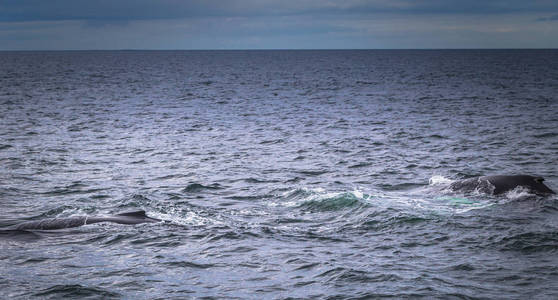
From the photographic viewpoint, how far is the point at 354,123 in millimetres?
49312

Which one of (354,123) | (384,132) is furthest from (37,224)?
(354,123)

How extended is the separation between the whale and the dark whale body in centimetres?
1080

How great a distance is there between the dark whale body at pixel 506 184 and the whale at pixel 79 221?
10797 millimetres

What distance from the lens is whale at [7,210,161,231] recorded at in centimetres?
1844

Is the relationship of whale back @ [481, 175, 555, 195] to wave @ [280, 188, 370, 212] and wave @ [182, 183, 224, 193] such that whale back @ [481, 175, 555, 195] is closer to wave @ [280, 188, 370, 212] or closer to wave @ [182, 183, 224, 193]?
wave @ [280, 188, 370, 212]

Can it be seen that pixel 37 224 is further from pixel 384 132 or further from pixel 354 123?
pixel 354 123

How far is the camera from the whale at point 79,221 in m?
18.4

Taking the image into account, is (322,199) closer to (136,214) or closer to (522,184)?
(136,214)

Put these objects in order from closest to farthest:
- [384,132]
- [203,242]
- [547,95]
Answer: [203,242]
[384,132]
[547,95]

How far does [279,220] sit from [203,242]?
10.3ft

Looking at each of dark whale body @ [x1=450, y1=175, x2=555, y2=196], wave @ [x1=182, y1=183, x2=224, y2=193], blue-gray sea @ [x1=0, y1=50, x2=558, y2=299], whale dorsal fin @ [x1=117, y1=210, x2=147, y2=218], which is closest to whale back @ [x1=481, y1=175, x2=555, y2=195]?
dark whale body @ [x1=450, y1=175, x2=555, y2=196]

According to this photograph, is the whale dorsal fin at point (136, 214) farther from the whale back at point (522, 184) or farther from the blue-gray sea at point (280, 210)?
the whale back at point (522, 184)

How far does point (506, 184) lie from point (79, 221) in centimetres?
1378

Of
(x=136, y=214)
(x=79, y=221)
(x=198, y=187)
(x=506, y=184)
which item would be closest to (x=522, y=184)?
(x=506, y=184)
